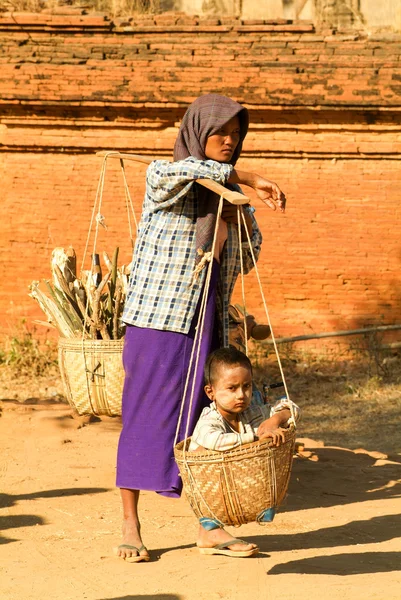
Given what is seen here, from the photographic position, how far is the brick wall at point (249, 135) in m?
9.59

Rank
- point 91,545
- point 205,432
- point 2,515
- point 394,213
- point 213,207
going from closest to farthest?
point 205,432, point 213,207, point 91,545, point 2,515, point 394,213

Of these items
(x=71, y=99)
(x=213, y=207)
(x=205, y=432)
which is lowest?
(x=205, y=432)

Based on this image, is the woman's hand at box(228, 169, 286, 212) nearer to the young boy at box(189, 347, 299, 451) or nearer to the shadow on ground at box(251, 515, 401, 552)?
the young boy at box(189, 347, 299, 451)

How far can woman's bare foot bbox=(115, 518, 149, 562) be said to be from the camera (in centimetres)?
452

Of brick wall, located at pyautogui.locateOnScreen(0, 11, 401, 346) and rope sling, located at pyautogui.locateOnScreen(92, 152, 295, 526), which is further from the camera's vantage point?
brick wall, located at pyautogui.locateOnScreen(0, 11, 401, 346)

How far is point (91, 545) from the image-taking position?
488cm

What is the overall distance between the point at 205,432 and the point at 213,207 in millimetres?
1005

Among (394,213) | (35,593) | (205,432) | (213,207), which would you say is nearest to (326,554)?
(205,432)

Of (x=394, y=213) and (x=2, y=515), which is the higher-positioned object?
(x=394, y=213)

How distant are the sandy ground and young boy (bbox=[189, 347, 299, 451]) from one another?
1.97 feet

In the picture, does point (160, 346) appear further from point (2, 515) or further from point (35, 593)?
point (2, 515)

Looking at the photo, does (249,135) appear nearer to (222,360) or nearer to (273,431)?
(222,360)

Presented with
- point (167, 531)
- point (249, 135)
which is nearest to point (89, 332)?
point (167, 531)

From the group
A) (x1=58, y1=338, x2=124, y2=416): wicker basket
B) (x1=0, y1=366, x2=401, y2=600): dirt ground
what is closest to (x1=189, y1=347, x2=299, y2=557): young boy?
(x1=0, y1=366, x2=401, y2=600): dirt ground
